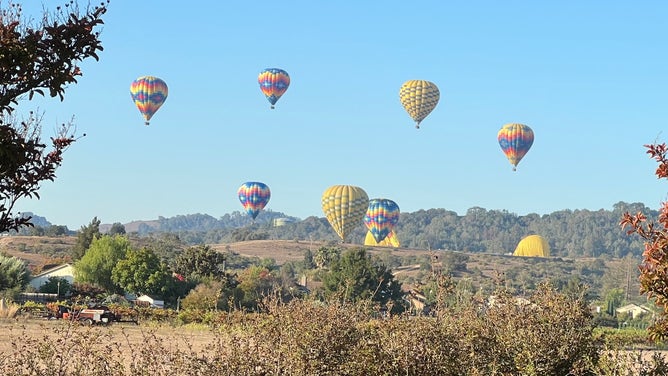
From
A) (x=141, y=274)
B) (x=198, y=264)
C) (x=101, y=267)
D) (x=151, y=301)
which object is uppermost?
(x=198, y=264)

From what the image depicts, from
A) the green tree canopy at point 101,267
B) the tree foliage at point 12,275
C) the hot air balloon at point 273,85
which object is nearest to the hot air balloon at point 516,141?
the hot air balloon at point 273,85

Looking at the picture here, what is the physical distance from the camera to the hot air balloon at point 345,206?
419 ft

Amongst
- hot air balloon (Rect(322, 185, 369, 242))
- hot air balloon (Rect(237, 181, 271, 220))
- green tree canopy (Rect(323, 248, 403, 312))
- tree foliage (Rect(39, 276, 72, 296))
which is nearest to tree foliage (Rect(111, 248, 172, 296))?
tree foliage (Rect(39, 276, 72, 296))

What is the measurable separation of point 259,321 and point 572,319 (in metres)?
5.72

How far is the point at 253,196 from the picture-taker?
150500 millimetres

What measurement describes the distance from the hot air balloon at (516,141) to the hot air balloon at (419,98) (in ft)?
38.7

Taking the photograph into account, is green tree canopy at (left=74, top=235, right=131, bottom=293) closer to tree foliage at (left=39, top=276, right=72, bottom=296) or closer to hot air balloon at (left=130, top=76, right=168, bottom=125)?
tree foliage at (left=39, top=276, right=72, bottom=296)

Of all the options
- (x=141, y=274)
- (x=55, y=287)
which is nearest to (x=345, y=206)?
(x=141, y=274)

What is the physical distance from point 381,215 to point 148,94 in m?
40.7

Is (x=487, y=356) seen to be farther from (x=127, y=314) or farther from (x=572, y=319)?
(x=127, y=314)

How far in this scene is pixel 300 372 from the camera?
44.2ft

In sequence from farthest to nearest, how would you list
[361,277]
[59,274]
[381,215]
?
[381,215] → [59,274] → [361,277]

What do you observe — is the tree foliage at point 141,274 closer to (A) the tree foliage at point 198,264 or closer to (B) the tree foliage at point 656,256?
(A) the tree foliage at point 198,264

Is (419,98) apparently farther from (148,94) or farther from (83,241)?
(83,241)
